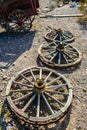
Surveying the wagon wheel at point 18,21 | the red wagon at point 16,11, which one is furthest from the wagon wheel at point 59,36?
the red wagon at point 16,11

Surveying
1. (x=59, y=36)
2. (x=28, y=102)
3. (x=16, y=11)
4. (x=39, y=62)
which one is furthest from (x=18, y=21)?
(x=28, y=102)

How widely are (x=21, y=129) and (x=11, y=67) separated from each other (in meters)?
3.35

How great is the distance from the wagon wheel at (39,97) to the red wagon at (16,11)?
4051mm

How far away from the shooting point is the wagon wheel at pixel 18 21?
11.5 metres

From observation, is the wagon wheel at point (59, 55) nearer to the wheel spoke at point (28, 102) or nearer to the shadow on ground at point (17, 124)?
the wheel spoke at point (28, 102)

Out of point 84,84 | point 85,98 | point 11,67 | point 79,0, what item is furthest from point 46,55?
point 79,0

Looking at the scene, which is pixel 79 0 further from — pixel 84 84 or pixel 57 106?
pixel 57 106

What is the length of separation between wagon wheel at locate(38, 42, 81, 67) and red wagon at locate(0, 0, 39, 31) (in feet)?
7.36

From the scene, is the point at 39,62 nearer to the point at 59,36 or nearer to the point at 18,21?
the point at 59,36

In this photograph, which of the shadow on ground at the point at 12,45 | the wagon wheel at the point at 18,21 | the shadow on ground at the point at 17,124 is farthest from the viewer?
the wagon wheel at the point at 18,21

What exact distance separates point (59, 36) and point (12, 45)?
258cm

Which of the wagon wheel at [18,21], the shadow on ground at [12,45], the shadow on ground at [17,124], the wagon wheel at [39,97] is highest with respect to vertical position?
the wagon wheel at [18,21]

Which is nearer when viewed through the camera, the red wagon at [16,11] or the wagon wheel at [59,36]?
the red wagon at [16,11]

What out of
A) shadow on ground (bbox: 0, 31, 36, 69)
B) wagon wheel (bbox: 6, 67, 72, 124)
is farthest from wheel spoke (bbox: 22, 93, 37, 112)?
shadow on ground (bbox: 0, 31, 36, 69)
